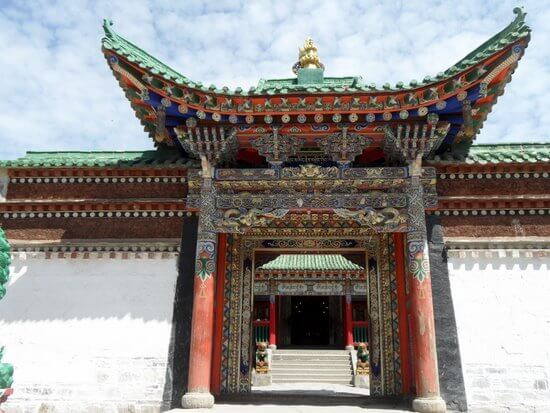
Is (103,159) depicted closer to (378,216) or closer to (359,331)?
(378,216)

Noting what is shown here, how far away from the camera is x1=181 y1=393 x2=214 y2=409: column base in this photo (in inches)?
315

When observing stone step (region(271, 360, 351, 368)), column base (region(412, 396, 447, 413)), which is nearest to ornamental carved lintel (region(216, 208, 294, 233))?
column base (region(412, 396, 447, 413))

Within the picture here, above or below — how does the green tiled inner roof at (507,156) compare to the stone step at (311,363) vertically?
above

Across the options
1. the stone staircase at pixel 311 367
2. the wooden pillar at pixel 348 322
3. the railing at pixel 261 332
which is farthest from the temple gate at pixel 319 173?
the railing at pixel 261 332

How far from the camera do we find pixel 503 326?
28.0 ft

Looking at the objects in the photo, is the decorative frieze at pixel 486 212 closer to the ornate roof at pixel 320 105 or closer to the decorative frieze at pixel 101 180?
the ornate roof at pixel 320 105

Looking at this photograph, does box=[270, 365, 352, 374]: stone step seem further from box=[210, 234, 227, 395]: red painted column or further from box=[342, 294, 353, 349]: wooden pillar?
box=[210, 234, 227, 395]: red painted column

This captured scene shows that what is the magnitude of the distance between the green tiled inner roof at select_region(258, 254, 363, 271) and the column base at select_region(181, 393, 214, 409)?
52.0ft

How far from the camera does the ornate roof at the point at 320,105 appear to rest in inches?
316

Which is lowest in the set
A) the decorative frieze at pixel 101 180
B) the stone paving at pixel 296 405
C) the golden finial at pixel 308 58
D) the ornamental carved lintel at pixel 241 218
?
the stone paving at pixel 296 405

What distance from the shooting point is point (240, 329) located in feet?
32.7

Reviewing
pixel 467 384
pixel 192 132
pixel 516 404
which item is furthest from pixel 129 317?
pixel 516 404

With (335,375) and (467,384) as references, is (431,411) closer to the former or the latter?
(467,384)

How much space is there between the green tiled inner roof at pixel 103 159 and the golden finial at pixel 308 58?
167 inches
